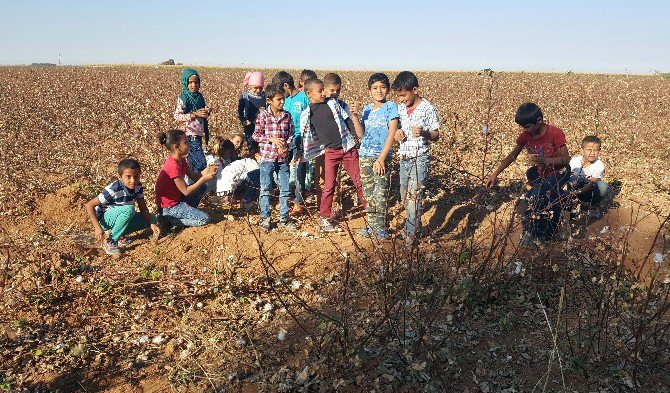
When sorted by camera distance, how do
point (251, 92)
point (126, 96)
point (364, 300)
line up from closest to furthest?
point (364, 300) → point (251, 92) → point (126, 96)

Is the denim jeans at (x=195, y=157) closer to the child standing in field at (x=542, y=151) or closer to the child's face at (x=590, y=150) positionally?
the child standing in field at (x=542, y=151)

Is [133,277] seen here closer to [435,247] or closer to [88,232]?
[88,232]

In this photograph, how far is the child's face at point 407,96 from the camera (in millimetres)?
5273

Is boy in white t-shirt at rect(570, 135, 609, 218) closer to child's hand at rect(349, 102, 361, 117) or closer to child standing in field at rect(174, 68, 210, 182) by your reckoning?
child's hand at rect(349, 102, 361, 117)

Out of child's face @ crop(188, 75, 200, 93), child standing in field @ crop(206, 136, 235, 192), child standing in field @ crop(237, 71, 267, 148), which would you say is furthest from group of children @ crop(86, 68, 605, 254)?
child standing in field @ crop(237, 71, 267, 148)

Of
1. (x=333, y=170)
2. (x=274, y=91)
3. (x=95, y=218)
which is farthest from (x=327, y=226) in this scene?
(x=95, y=218)

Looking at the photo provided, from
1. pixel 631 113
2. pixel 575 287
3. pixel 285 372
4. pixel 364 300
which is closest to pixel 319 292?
pixel 364 300

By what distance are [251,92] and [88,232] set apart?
9.83ft

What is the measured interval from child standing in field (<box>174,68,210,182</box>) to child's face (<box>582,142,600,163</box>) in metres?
5.09

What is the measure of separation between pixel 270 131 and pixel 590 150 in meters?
4.06

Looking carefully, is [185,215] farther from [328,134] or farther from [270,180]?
[328,134]

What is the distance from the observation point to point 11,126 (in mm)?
12430

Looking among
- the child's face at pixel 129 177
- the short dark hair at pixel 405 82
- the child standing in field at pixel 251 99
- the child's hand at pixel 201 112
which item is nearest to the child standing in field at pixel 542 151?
the short dark hair at pixel 405 82

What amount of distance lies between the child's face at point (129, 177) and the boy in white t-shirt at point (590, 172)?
16.9 feet
